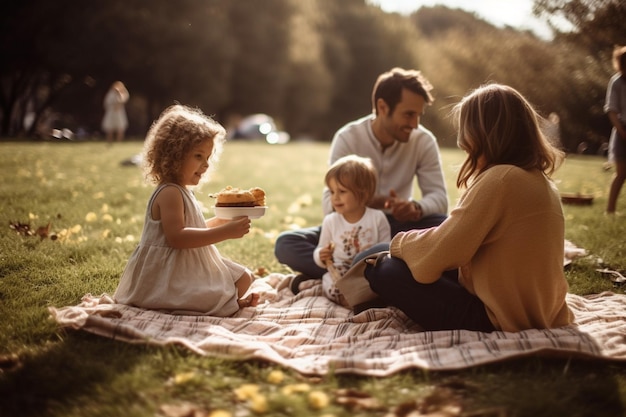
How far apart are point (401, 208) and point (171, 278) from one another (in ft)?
6.35

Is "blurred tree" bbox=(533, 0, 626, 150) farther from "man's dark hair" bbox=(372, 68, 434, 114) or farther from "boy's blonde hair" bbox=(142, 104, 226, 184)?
"boy's blonde hair" bbox=(142, 104, 226, 184)

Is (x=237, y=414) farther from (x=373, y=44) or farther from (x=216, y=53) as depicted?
(x=373, y=44)

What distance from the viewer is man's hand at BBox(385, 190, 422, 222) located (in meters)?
4.62

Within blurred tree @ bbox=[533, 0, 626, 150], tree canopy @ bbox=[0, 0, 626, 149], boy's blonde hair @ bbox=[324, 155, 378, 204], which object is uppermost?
tree canopy @ bbox=[0, 0, 626, 149]

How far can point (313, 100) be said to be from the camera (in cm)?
4034

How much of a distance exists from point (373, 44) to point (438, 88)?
1097 centimetres

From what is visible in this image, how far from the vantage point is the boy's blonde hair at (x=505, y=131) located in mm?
3082

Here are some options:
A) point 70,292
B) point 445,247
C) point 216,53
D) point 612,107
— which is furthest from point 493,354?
point 216,53

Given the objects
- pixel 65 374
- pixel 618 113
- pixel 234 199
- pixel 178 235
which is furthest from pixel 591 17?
pixel 65 374

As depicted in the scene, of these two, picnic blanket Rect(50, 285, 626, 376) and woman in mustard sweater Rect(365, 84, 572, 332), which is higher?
woman in mustard sweater Rect(365, 84, 572, 332)

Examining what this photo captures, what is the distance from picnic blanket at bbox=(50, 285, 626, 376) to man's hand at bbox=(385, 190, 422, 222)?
108cm

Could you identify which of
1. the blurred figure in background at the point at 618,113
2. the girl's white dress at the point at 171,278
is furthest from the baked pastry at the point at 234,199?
the blurred figure in background at the point at 618,113

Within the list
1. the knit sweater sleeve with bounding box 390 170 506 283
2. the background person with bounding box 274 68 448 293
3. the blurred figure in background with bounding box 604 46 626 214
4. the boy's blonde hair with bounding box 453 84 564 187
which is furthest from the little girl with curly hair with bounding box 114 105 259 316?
the blurred figure in background with bounding box 604 46 626 214

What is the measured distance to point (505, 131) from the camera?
3.08 metres
